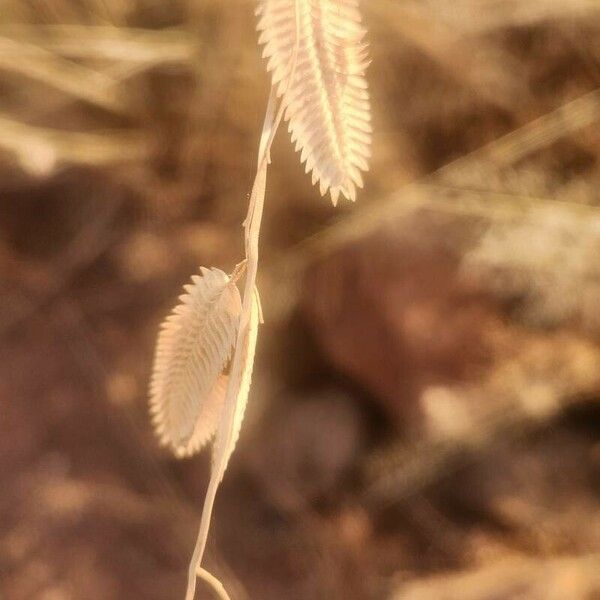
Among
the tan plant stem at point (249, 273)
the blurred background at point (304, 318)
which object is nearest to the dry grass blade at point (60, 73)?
the blurred background at point (304, 318)

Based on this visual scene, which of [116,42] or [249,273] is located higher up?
[116,42]

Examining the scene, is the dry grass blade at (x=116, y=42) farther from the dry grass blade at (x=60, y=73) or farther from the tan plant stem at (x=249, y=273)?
the tan plant stem at (x=249, y=273)

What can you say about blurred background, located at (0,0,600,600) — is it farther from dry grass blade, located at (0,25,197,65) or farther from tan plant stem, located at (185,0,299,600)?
tan plant stem, located at (185,0,299,600)

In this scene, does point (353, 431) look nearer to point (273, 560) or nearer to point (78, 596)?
point (273, 560)

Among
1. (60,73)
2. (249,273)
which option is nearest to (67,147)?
(60,73)

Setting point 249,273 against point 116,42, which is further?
point 116,42

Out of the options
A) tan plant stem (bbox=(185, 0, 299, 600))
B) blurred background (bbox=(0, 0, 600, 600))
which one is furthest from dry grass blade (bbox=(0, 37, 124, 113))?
tan plant stem (bbox=(185, 0, 299, 600))

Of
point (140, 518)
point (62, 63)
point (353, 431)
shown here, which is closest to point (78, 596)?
point (140, 518)

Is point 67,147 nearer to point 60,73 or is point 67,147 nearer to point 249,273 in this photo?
point 60,73
